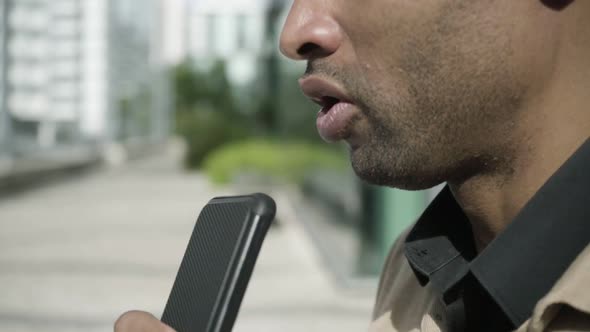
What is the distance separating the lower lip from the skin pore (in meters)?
0.01

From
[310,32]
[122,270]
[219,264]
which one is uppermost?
[310,32]

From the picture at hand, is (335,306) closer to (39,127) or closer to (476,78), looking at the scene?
(476,78)

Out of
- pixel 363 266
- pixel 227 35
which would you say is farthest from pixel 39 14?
pixel 227 35

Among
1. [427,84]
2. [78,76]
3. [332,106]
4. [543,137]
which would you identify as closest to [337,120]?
[332,106]

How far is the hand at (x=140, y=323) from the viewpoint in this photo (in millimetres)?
1007

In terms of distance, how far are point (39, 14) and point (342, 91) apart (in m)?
16.2

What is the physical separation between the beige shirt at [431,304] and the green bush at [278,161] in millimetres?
6034

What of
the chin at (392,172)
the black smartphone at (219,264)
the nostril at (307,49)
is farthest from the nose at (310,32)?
the black smartphone at (219,264)

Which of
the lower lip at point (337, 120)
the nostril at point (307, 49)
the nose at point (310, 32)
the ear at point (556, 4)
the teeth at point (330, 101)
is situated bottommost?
the lower lip at point (337, 120)

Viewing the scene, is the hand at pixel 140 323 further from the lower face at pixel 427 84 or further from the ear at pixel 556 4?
the ear at pixel 556 4

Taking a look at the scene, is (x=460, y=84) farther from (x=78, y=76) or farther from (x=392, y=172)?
(x=78, y=76)

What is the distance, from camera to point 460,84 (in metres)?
1.18

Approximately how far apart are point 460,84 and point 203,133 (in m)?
23.6

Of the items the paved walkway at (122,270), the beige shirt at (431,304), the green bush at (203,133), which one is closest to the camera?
the beige shirt at (431,304)
